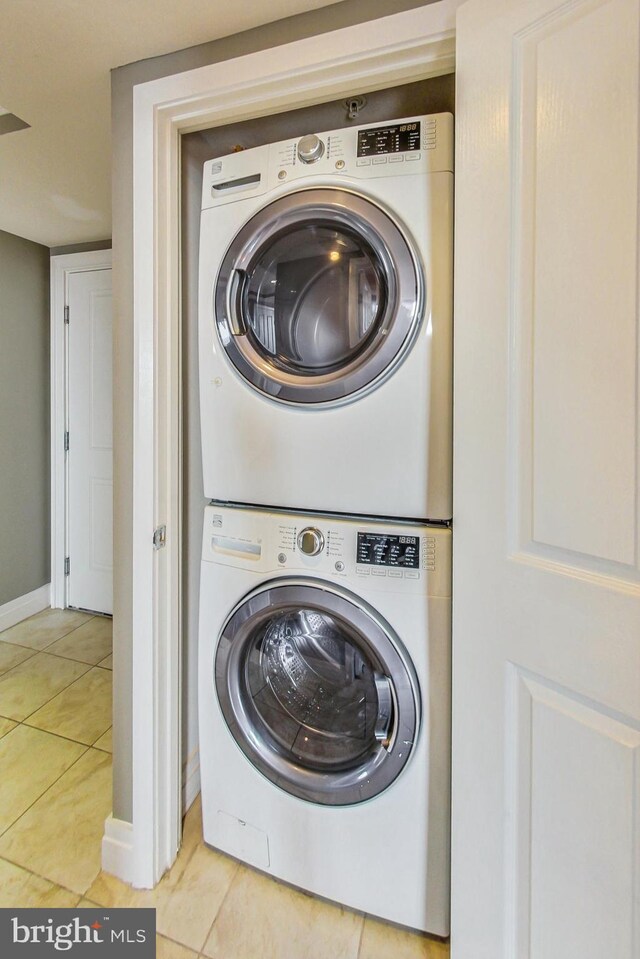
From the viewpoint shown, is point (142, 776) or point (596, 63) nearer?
point (596, 63)

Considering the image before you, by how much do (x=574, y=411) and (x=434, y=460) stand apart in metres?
0.33

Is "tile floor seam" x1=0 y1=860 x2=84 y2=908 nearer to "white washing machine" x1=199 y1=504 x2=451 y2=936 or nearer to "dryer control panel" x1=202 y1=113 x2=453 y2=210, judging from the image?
"white washing machine" x1=199 y1=504 x2=451 y2=936

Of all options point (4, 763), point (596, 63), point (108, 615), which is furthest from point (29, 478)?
point (596, 63)

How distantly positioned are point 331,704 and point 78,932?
83 cm

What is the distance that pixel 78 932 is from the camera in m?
1.13

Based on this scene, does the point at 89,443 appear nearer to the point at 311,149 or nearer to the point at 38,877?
the point at 38,877

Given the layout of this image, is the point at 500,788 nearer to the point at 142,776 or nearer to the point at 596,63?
the point at 142,776

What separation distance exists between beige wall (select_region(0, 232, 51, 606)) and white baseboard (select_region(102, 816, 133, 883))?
75.3 inches

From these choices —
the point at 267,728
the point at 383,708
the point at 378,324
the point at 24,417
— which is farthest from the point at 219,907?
the point at 24,417

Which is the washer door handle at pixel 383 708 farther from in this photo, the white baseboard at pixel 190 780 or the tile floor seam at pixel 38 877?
the tile floor seam at pixel 38 877

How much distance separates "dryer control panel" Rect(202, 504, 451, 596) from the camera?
104 cm

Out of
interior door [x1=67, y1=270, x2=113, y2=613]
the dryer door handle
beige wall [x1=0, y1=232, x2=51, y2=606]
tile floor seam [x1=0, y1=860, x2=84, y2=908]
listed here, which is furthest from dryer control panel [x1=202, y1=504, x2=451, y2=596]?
beige wall [x1=0, y1=232, x2=51, y2=606]

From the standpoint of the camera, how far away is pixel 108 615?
2.89 m

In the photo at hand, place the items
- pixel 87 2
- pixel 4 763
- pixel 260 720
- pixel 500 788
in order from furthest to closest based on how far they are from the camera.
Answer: pixel 4 763 → pixel 260 720 → pixel 87 2 → pixel 500 788
